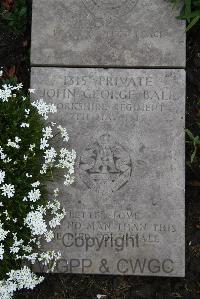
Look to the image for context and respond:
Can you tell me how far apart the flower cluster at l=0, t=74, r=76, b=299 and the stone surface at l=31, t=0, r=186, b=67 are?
0.53 meters

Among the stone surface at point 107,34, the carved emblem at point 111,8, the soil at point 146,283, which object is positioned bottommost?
the soil at point 146,283

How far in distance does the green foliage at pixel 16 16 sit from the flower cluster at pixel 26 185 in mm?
885

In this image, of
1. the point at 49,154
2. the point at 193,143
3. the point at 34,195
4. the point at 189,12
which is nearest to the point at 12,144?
the point at 49,154

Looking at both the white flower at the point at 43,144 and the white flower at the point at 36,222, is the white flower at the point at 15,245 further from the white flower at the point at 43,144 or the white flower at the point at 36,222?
the white flower at the point at 43,144

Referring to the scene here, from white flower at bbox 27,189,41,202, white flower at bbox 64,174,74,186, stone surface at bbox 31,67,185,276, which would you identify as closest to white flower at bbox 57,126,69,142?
stone surface at bbox 31,67,185,276

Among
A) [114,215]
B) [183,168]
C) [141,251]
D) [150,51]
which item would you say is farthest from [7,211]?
[150,51]

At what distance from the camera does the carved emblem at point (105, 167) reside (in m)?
4.49

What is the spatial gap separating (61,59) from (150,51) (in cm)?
81

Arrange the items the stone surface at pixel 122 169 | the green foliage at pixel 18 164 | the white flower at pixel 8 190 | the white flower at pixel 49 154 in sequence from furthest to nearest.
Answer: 1. the stone surface at pixel 122 169
2. the white flower at pixel 49 154
3. the green foliage at pixel 18 164
4. the white flower at pixel 8 190

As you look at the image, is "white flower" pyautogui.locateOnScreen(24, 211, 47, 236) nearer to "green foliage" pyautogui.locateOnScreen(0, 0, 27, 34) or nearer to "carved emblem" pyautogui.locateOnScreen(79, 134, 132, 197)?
"carved emblem" pyautogui.locateOnScreen(79, 134, 132, 197)

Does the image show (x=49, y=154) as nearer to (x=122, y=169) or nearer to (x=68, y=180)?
(x=68, y=180)

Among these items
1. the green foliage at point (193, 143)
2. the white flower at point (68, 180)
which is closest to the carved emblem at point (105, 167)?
the white flower at point (68, 180)

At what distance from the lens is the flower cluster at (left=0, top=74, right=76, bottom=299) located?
4199 millimetres

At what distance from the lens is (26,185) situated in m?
4.24
